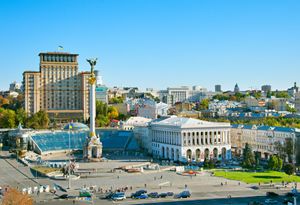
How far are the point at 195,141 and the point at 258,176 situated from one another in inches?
784

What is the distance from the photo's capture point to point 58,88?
124 meters

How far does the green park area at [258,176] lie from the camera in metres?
53.1

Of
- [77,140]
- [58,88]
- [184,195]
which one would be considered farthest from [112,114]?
[184,195]

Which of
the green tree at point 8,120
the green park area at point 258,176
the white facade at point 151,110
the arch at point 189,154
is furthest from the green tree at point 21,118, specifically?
the green park area at point 258,176

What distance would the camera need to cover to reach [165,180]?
54406 mm

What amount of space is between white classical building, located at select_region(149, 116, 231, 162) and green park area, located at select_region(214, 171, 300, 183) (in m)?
13.9

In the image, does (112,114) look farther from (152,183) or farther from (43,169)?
(152,183)

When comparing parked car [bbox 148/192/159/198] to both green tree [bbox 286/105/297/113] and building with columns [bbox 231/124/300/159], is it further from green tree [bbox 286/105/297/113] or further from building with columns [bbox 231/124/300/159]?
green tree [bbox 286/105/297/113]

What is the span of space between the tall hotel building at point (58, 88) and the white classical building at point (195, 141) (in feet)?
162

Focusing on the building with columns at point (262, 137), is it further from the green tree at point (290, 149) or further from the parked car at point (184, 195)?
the parked car at point (184, 195)

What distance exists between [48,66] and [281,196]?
89020 millimetres

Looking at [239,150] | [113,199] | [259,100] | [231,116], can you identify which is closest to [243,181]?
[113,199]

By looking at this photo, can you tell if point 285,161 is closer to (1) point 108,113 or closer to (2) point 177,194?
(2) point 177,194

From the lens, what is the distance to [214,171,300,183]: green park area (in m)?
53.1
